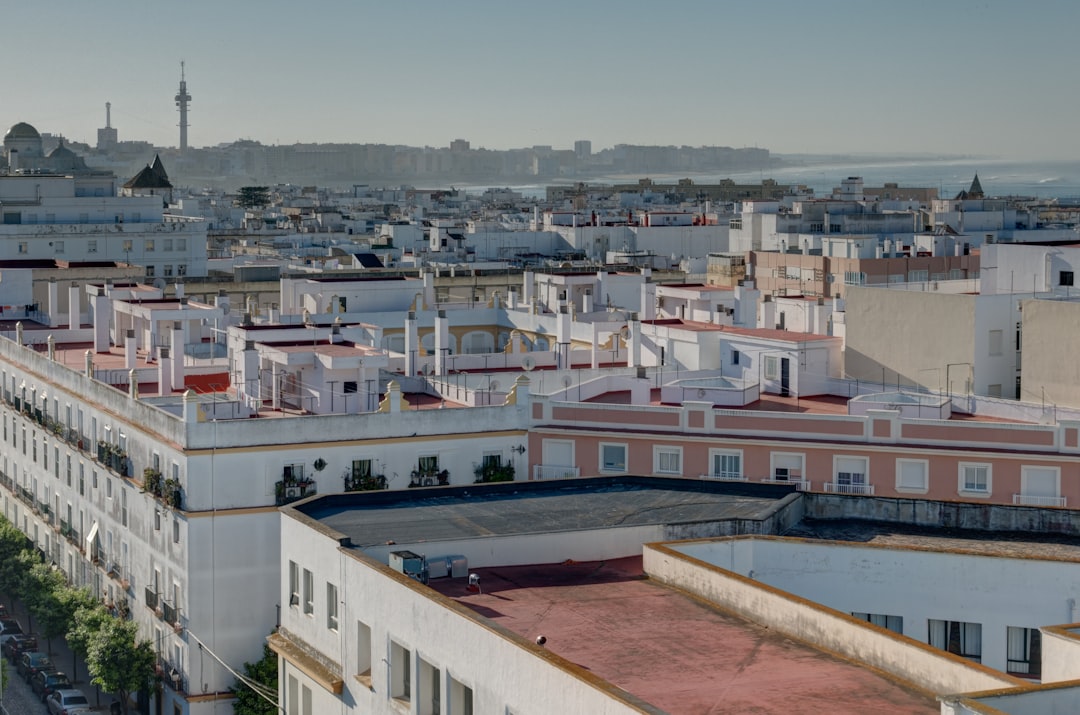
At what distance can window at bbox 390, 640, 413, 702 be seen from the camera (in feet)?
87.6

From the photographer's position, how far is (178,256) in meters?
89.5

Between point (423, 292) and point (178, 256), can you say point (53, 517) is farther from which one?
point (178, 256)

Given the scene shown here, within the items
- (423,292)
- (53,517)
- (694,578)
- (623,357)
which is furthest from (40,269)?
(694,578)

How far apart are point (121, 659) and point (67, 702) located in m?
3.88

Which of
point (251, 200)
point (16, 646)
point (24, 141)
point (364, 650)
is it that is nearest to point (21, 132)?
point (24, 141)

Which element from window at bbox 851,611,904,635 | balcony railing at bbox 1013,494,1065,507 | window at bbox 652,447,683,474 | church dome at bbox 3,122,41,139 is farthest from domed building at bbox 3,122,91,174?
window at bbox 851,611,904,635

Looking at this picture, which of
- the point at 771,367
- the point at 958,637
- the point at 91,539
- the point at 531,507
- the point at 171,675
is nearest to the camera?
the point at 958,637

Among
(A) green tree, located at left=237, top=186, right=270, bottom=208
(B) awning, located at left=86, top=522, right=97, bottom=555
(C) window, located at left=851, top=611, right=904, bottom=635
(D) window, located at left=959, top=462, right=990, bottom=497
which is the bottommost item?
(B) awning, located at left=86, top=522, right=97, bottom=555

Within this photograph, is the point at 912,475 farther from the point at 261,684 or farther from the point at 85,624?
the point at 85,624

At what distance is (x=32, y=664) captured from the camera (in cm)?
4900

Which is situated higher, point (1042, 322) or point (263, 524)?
point (1042, 322)

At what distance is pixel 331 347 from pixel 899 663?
2453 cm

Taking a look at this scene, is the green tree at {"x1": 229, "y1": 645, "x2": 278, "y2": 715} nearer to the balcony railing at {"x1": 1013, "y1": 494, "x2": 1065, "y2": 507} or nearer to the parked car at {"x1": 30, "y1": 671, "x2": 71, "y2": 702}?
the parked car at {"x1": 30, "y1": 671, "x2": 71, "y2": 702}

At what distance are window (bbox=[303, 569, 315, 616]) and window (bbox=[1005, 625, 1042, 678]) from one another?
11.1m
